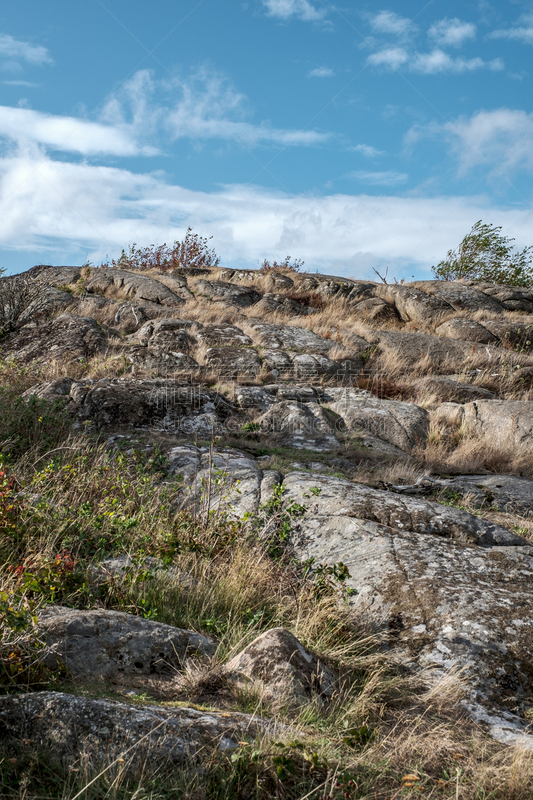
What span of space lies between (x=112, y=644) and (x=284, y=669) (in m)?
1.01

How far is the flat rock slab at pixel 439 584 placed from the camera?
10.9ft

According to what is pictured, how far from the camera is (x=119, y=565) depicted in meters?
3.88

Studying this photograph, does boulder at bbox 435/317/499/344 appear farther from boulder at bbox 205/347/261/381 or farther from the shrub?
the shrub

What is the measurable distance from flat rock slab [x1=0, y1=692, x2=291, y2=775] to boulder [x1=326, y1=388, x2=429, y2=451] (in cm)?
736

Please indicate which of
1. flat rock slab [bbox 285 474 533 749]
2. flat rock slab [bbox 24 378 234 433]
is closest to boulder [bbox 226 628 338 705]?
flat rock slab [bbox 285 474 533 749]

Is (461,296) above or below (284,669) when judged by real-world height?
above

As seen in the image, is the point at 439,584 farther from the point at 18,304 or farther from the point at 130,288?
the point at 130,288

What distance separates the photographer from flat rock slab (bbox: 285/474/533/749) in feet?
10.9

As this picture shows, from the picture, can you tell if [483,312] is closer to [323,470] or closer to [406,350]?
[406,350]

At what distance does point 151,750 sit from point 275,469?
4.31m

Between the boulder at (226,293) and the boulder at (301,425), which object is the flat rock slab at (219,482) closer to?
the boulder at (301,425)

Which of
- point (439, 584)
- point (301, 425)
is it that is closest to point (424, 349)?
point (301, 425)

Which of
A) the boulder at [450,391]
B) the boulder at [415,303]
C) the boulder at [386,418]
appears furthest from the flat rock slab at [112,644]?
the boulder at [415,303]

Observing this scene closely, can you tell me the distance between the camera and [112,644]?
9.36 feet
